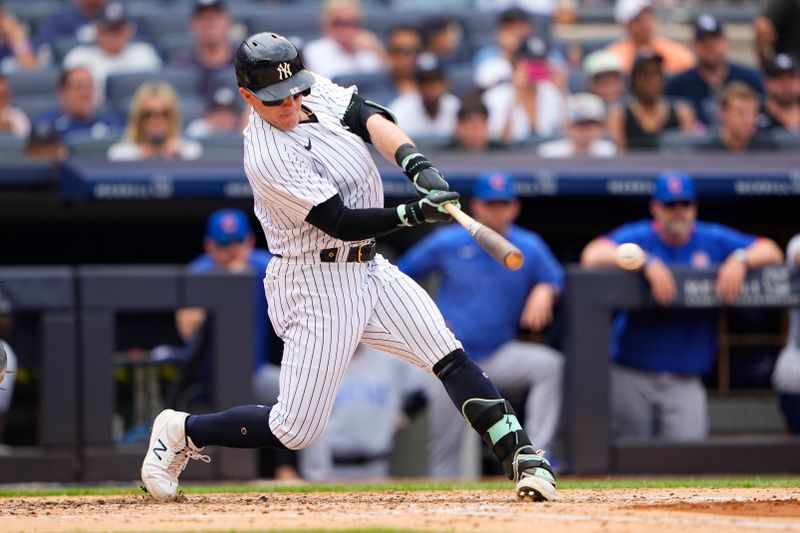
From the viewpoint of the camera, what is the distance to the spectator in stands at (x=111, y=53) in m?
9.19

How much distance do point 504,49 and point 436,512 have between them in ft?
17.9

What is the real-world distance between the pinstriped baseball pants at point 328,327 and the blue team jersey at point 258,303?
264cm

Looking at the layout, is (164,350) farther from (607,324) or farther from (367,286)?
(367,286)

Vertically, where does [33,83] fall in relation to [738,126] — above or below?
above

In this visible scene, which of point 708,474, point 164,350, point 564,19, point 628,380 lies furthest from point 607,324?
point 564,19

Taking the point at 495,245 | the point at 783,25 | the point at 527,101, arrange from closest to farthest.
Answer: the point at 495,245 → the point at 527,101 → the point at 783,25

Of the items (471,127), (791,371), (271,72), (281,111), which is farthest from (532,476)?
(471,127)

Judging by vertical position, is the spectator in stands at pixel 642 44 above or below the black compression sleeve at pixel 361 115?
above

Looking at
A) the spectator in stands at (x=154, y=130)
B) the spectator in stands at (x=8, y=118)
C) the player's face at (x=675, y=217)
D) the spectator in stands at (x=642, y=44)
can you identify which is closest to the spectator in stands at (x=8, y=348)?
the spectator in stands at (x=154, y=130)

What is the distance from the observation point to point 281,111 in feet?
14.6

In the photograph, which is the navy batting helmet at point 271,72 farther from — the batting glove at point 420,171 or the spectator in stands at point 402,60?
the spectator in stands at point 402,60

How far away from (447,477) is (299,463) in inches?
32.8

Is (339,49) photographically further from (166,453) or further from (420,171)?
(420,171)

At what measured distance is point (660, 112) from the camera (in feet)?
28.4
